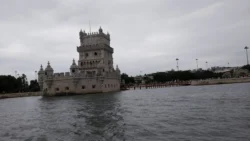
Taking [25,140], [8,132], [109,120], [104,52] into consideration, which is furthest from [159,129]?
[104,52]

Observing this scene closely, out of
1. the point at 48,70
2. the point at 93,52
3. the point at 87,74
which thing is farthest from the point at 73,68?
the point at 93,52

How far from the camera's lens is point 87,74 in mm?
60594

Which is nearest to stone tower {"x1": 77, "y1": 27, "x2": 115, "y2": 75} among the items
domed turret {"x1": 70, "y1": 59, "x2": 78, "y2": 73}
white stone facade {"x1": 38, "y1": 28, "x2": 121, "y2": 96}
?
white stone facade {"x1": 38, "y1": 28, "x2": 121, "y2": 96}

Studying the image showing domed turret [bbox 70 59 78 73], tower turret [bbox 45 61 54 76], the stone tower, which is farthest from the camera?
the stone tower

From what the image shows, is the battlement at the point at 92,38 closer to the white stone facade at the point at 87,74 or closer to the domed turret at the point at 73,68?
the white stone facade at the point at 87,74

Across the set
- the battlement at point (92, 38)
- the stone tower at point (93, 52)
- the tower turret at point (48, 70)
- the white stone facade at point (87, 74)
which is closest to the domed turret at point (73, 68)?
the white stone facade at point (87, 74)

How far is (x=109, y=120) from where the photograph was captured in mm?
18281

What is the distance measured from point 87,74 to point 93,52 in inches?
504

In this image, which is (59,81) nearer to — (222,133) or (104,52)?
(104,52)

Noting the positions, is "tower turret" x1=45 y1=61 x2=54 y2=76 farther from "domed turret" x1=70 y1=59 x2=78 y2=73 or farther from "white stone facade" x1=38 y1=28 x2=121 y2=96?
"domed turret" x1=70 y1=59 x2=78 y2=73

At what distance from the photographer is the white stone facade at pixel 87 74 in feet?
193

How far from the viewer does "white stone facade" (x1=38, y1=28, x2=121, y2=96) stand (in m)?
58.8

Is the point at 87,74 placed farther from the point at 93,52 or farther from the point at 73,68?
the point at 93,52

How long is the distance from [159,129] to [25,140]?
6.74m
